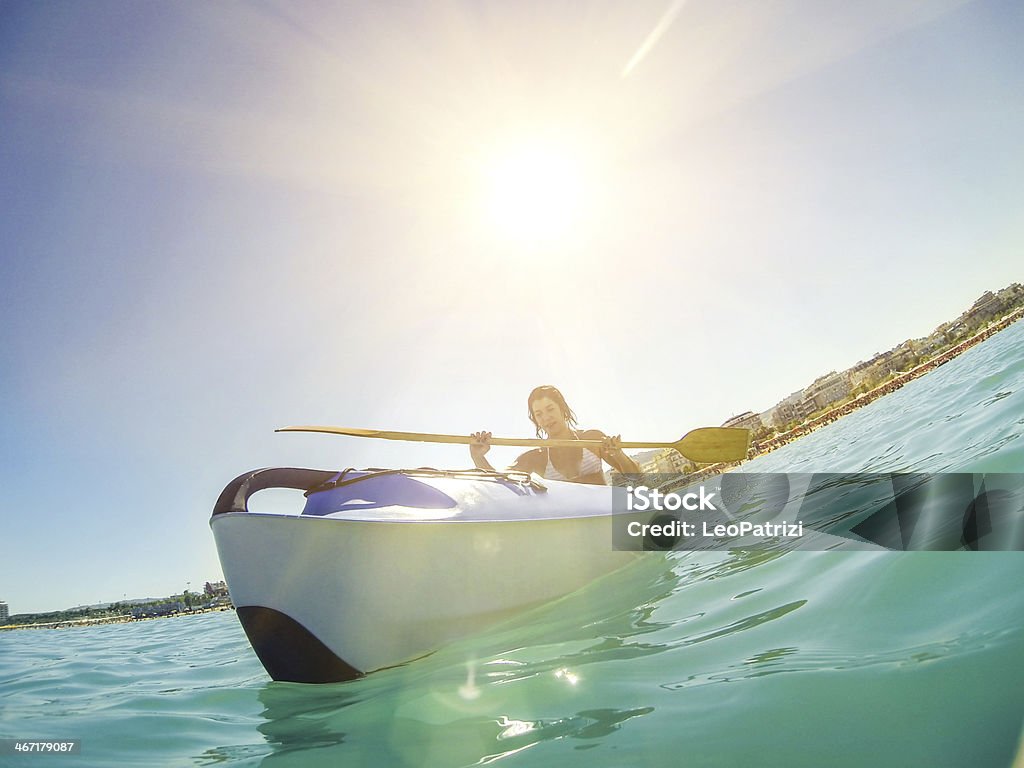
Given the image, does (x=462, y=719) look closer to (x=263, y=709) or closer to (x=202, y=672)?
(x=263, y=709)

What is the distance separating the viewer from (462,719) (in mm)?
1986

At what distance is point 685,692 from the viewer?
5.85ft

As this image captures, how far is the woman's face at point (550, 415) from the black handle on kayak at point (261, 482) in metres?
4.10

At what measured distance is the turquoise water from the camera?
1293 mm

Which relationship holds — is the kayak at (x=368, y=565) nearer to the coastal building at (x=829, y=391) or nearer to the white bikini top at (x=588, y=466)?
the white bikini top at (x=588, y=466)

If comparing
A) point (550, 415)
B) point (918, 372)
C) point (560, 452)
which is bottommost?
point (918, 372)

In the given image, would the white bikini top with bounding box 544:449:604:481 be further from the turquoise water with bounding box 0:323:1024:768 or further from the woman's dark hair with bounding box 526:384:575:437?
the turquoise water with bounding box 0:323:1024:768

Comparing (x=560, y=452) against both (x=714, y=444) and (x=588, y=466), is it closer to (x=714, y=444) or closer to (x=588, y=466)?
(x=588, y=466)

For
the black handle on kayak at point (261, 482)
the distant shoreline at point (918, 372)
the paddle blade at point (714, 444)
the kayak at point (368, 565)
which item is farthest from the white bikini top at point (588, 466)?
the distant shoreline at point (918, 372)

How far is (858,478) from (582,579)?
3965 millimetres

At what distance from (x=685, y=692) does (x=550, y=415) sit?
559cm

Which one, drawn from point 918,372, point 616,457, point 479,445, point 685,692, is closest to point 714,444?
point 616,457

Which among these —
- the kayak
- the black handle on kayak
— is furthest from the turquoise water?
the black handle on kayak

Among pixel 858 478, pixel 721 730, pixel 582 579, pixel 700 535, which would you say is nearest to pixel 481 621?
pixel 582 579
